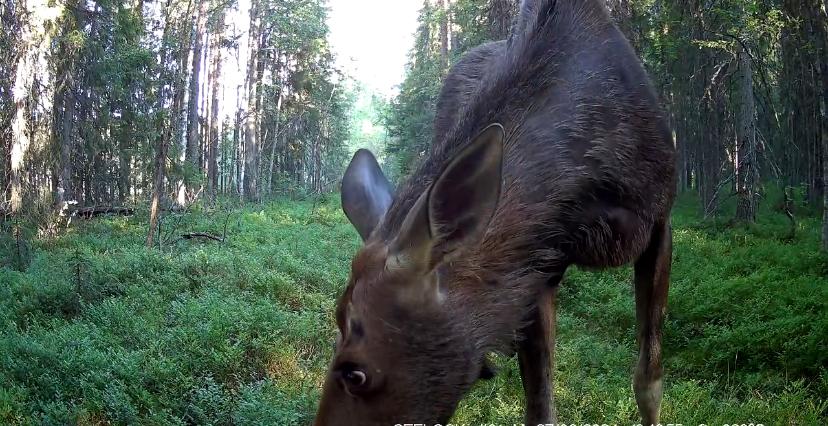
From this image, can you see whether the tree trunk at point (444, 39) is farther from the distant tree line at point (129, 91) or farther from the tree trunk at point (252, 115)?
the tree trunk at point (252, 115)

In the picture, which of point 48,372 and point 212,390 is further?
point 48,372

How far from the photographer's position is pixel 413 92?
111ft

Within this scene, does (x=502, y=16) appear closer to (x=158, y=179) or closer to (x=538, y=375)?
(x=158, y=179)

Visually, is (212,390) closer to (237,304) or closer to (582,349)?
(237,304)

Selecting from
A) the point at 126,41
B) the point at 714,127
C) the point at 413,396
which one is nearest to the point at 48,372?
the point at 413,396

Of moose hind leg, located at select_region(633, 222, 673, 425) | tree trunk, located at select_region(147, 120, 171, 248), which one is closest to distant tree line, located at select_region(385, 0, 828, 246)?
moose hind leg, located at select_region(633, 222, 673, 425)

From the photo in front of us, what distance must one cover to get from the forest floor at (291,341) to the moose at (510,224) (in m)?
0.38

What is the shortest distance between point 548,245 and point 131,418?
378 centimetres

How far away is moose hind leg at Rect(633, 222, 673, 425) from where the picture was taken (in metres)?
3.31

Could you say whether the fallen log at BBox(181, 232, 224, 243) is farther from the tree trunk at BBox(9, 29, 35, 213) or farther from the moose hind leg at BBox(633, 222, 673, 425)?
the moose hind leg at BBox(633, 222, 673, 425)

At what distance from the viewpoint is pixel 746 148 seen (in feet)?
39.5

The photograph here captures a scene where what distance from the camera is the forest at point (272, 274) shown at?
496 cm

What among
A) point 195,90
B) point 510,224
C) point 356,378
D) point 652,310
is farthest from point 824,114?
point 195,90

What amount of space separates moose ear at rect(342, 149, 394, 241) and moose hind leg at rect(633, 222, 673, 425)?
1.53 m
